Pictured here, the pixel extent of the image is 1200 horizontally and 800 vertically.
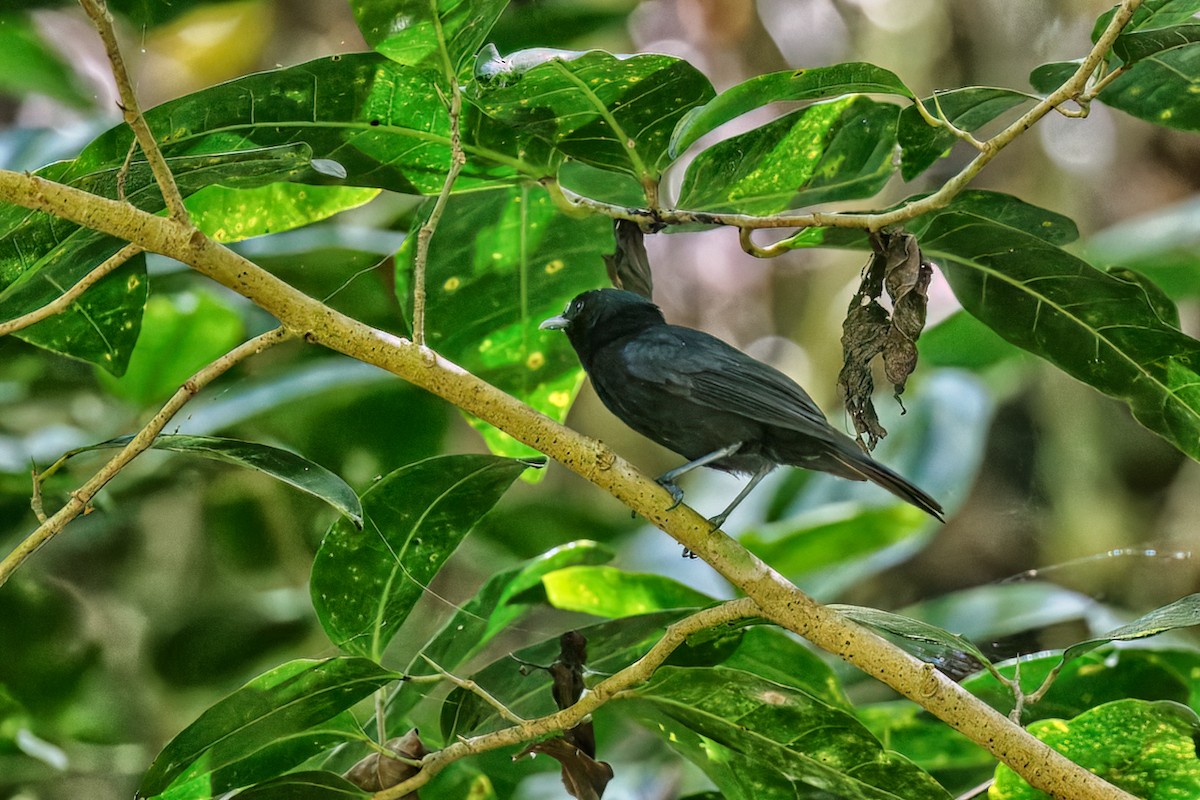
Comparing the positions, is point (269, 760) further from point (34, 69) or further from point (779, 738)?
point (34, 69)

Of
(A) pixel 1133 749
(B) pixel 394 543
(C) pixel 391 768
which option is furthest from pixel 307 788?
(A) pixel 1133 749

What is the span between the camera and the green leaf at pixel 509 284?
1.63 meters

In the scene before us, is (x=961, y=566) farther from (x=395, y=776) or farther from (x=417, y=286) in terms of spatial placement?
(x=417, y=286)

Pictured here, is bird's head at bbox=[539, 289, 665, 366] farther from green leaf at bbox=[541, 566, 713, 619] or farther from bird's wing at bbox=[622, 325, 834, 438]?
green leaf at bbox=[541, 566, 713, 619]

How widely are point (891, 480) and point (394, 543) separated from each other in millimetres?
687

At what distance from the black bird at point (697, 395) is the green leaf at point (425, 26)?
20.4 inches

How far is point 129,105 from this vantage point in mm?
990

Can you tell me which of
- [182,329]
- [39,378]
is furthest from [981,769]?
[39,378]

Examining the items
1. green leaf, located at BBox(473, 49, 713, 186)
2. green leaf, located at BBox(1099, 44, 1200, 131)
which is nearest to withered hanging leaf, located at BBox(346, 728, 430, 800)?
green leaf, located at BBox(473, 49, 713, 186)

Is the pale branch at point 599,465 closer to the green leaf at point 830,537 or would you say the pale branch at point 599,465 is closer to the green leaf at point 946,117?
the green leaf at point 946,117

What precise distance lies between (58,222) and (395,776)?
773 mm

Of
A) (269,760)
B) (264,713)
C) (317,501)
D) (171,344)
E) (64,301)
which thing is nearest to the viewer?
(64,301)

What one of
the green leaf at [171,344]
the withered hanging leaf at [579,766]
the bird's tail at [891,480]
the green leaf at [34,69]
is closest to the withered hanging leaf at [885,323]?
the bird's tail at [891,480]

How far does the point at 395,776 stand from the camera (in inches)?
52.0
